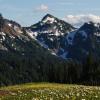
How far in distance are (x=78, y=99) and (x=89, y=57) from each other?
17754 cm

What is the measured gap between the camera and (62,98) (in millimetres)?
24766

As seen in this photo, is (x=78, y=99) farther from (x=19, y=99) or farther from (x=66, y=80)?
(x=66, y=80)

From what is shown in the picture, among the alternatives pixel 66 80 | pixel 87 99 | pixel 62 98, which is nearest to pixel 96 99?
pixel 87 99

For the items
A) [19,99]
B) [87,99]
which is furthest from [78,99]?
[19,99]

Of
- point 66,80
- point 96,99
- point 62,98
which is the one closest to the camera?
point 96,99

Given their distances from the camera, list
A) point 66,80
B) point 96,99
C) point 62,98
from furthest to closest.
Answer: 1. point 66,80
2. point 62,98
3. point 96,99

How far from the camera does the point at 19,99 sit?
25609 millimetres

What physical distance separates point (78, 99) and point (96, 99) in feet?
4.03

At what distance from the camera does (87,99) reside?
75.7ft

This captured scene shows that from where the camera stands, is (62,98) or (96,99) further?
(62,98)

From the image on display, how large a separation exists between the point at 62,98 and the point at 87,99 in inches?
85.9

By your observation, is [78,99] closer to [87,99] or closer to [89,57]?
[87,99]

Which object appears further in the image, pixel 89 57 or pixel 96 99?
pixel 89 57

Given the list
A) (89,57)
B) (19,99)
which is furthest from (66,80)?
(19,99)
